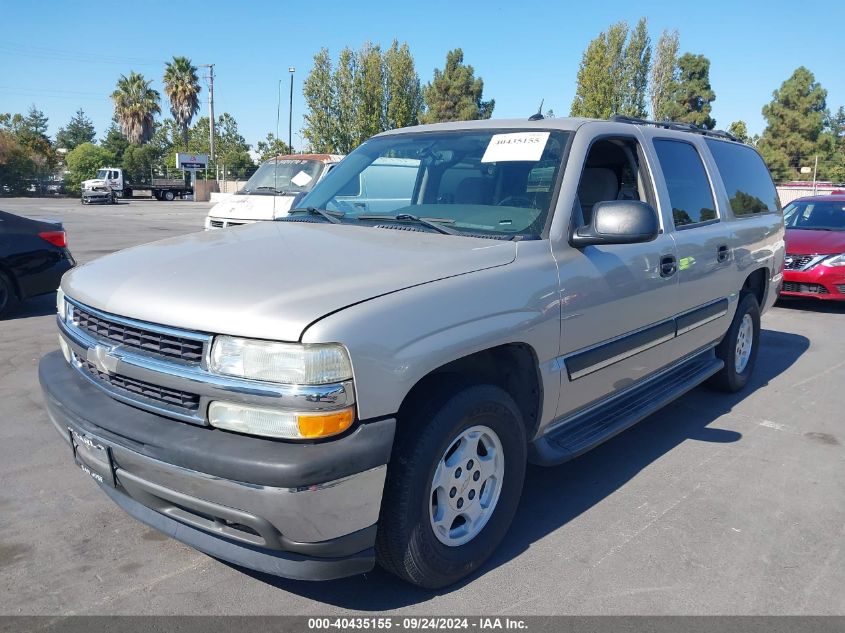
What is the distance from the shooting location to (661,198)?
4.16m

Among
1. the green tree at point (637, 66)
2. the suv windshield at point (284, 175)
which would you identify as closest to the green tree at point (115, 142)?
the green tree at point (637, 66)

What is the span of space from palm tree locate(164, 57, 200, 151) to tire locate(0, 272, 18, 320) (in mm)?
54141

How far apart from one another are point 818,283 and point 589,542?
7.44 metres

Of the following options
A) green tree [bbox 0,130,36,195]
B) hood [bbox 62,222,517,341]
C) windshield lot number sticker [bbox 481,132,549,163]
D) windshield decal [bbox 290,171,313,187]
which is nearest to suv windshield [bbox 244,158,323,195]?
windshield decal [bbox 290,171,313,187]

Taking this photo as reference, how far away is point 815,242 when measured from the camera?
9.39m

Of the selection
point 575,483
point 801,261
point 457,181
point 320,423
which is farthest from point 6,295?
point 801,261

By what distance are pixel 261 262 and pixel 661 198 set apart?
2.49m

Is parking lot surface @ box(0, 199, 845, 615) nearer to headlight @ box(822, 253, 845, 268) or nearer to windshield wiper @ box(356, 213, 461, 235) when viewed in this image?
windshield wiper @ box(356, 213, 461, 235)

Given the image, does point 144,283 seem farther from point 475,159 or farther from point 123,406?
point 475,159

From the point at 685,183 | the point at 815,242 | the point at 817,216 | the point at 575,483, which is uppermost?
the point at 685,183

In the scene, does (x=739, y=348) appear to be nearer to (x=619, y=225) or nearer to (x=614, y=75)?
(x=619, y=225)

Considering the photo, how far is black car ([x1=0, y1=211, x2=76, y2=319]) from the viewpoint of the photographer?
776 cm

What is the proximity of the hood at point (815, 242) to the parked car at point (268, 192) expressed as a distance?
6.34m

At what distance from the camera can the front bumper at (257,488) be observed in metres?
2.25
